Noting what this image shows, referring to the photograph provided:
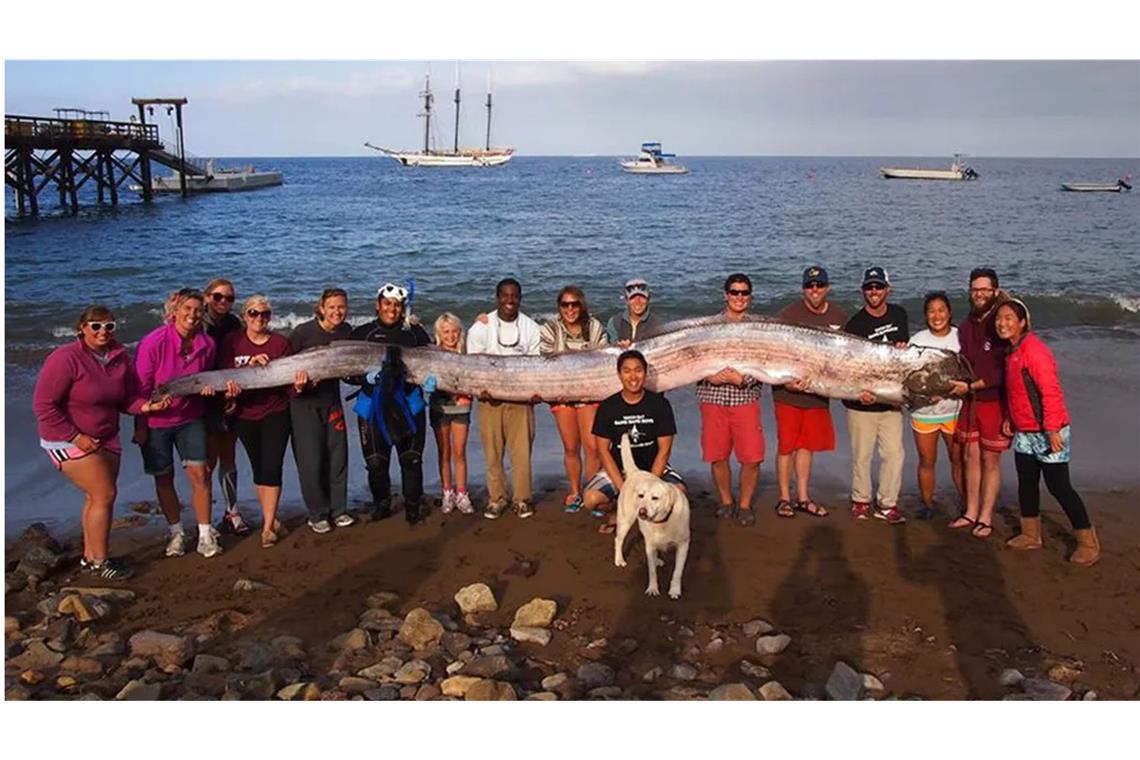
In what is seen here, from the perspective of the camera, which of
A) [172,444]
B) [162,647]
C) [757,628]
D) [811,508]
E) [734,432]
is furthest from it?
[811,508]

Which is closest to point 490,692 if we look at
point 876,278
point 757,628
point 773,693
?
point 773,693

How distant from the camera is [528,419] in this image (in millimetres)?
7387

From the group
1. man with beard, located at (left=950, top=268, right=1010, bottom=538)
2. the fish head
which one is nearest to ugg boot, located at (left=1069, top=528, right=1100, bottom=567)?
man with beard, located at (left=950, top=268, right=1010, bottom=538)

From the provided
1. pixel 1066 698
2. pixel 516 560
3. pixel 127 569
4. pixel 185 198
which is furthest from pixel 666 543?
pixel 185 198

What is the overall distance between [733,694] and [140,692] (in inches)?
123

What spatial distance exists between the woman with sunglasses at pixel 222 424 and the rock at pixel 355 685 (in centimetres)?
274

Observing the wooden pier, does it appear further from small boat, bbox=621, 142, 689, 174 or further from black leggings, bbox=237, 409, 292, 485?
small boat, bbox=621, 142, 689, 174

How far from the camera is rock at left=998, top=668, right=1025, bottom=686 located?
15.5 feet

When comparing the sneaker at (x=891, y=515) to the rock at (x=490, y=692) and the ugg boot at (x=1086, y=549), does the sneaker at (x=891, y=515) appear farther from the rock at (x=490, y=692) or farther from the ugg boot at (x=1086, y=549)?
the rock at (x=490, y=692)

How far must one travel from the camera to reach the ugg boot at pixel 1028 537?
653cm

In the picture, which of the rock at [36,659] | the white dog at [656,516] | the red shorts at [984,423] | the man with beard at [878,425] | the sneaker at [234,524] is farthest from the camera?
the sneaker at [234,524]

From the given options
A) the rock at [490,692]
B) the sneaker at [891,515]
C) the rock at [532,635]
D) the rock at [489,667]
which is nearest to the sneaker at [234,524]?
the rock at [532,635]

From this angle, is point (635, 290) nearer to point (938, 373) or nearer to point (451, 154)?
point (938, 373)

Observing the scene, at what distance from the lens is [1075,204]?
50.4 metres
